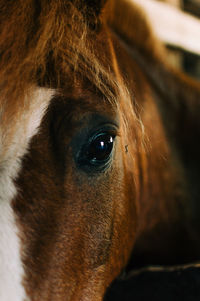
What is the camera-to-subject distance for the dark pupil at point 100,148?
0.69 meters

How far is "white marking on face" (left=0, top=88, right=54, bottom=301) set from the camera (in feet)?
1.83

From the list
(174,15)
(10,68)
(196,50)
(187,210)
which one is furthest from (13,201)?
(196,50)

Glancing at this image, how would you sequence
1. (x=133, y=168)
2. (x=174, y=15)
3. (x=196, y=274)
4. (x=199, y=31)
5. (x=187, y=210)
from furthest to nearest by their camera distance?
1. (x=199, y=31)
2. (x=174, y=15)
3. (x=187, y=210)
4. (x=133, y=168)
5. (x=196, y=274)

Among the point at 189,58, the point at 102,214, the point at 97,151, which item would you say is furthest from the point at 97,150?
the point at 189,58

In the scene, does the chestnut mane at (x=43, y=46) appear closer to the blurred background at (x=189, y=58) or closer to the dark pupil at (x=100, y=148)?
the dark pupil at (x=100, y=148)

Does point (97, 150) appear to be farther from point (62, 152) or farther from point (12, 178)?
point (12, 178)

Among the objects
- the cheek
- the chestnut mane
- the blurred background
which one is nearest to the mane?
the chestnut mane

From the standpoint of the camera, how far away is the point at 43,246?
62 centimetres

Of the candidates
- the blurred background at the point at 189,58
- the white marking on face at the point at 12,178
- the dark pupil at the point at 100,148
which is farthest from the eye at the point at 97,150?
the blurred background at the point at 189,58

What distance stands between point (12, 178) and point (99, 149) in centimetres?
18

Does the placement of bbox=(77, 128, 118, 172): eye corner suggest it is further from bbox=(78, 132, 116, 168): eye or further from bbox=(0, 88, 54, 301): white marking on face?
bbox=(0, 88, 54, 301): white marking on face

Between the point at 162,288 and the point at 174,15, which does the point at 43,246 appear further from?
the point at 174,15

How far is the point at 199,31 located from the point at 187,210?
112 cm

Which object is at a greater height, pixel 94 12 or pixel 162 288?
pixel 94 12
